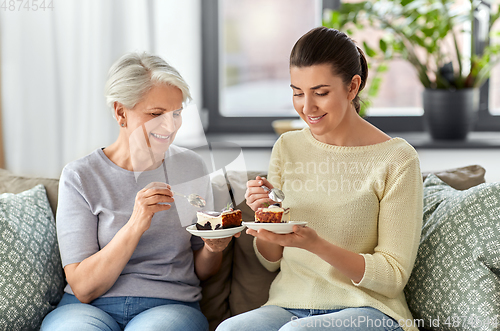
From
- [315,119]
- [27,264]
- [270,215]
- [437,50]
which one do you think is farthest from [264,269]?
[437,50]

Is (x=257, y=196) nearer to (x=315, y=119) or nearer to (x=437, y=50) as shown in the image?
(x=315, y=119)

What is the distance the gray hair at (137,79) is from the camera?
1327mm

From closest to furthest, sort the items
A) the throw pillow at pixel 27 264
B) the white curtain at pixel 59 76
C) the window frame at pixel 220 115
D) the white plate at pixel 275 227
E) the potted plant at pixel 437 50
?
the white plate at pixel 275 227 < the throw pillow at pixel 27 264 < the white curtain at pixel 59 76 < the potted plant at pixel 437 50 < the window frame at pixel 220 115

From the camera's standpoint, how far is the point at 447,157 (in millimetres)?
2324

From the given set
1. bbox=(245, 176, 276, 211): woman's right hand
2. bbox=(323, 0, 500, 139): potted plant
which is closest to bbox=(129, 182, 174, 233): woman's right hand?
bbox=(245, 176, 276, 211): woman's right hand

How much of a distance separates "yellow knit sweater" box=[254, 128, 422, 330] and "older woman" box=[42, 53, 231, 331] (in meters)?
0.25

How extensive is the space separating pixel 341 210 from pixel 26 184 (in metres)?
1.13

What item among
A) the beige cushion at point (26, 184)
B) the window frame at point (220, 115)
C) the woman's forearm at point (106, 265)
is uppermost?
the window frame at point (220, 115)

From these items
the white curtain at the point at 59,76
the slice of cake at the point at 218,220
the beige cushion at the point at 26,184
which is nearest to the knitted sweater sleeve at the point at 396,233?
the slice of cake at the point at 218,220

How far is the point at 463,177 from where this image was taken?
64.7 inches

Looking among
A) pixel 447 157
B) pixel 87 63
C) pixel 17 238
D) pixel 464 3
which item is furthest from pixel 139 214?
pixel 464 3

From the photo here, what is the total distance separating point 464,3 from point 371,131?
1.61 metres

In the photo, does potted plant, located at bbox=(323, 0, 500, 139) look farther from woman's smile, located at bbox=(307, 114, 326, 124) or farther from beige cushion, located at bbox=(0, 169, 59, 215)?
beige cushion, located at bbox=(0, 169, 59, 215)

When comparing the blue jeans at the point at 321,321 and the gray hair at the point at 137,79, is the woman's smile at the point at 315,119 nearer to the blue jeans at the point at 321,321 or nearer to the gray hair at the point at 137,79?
the gray hair at the point at 137,79
